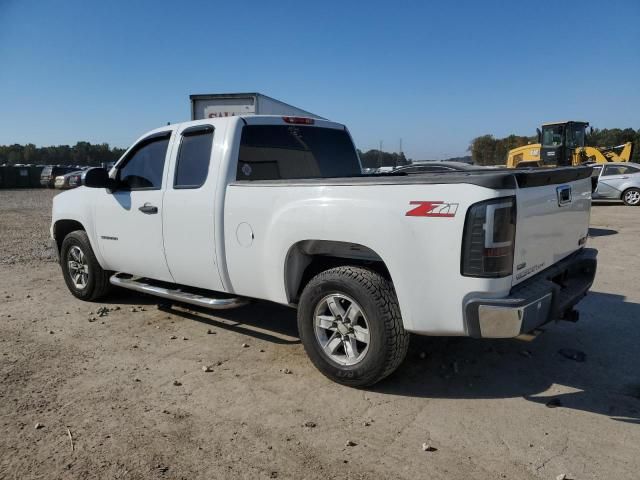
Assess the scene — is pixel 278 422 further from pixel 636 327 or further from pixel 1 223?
pixel 1 223

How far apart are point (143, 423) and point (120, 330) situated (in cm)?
200

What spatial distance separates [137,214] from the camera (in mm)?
4859

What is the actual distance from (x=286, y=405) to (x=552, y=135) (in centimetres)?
1918

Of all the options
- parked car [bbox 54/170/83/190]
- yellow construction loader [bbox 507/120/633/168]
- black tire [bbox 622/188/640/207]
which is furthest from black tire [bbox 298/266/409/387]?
parked car [bbox 54/170/83/190]

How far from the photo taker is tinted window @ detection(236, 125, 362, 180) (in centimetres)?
435

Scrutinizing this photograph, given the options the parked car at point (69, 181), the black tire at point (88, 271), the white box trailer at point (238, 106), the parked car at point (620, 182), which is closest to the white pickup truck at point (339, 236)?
the black tire at point (88, 271)

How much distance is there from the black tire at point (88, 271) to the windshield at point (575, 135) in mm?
18522

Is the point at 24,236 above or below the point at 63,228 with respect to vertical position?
below

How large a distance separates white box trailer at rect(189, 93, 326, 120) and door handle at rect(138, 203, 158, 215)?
4395 mm

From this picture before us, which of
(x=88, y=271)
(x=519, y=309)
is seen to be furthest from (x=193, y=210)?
(x=519, y=309)

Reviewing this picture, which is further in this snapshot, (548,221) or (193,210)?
(193,210)

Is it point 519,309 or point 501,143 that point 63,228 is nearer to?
point 519,309

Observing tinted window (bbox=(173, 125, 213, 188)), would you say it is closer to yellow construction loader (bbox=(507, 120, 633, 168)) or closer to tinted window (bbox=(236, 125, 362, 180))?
tinted window (bbox=(236, 125, 362, 180))

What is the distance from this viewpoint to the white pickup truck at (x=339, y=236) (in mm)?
2889
